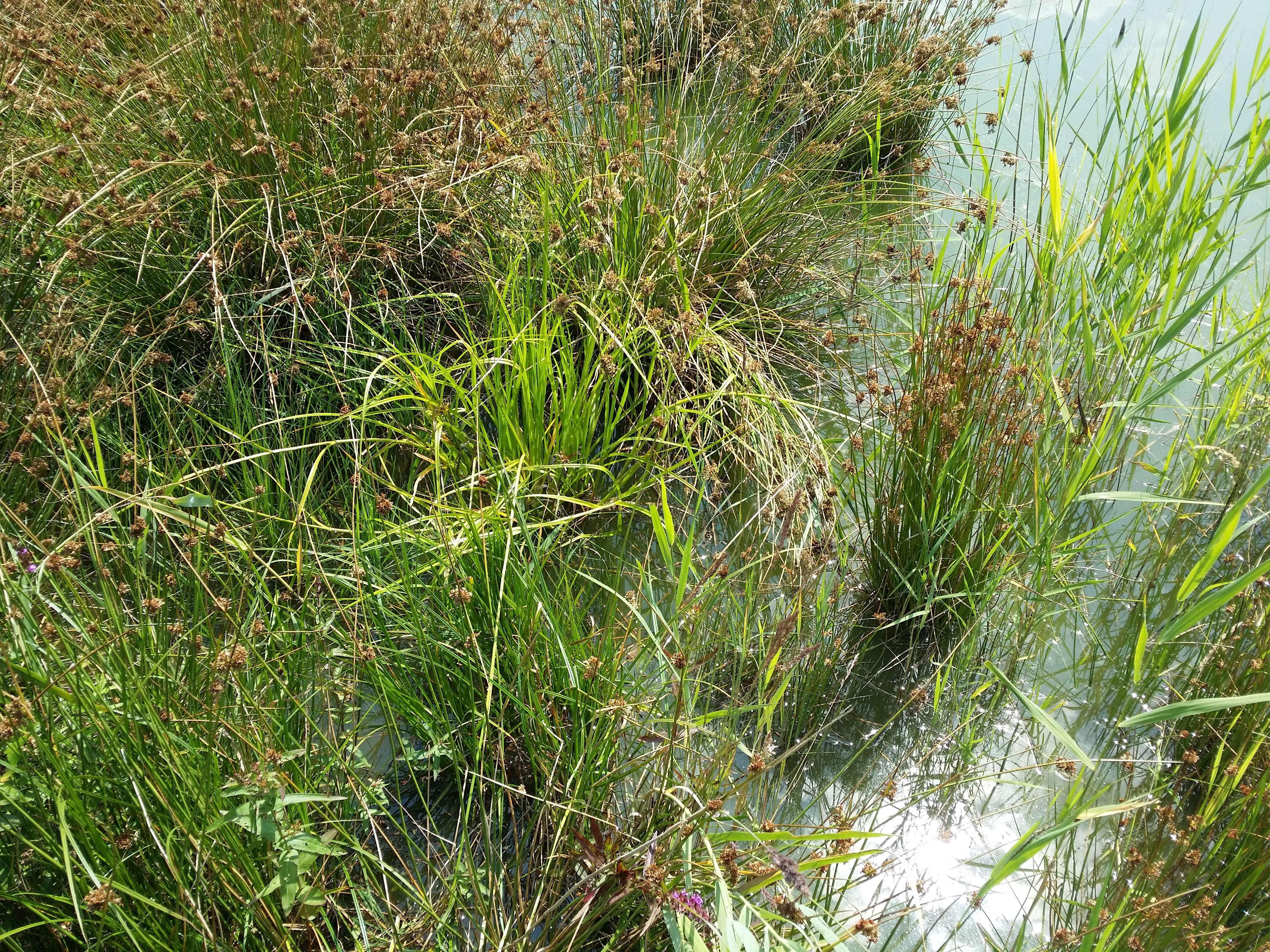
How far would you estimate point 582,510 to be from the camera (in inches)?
85.4

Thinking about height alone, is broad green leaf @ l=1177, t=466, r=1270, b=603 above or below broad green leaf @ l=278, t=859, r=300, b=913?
above

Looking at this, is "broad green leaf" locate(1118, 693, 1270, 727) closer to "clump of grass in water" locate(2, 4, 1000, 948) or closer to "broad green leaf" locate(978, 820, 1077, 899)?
"broad green leaf" locate(978, 820, 1077, 899)

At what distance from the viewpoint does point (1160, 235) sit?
2.13 metres

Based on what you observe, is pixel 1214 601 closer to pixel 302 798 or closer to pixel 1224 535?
pixel 1224 535

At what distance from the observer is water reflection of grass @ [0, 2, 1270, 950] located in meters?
1.34

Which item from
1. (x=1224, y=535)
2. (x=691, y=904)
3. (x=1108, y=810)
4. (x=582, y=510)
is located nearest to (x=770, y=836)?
(x=691, y=904)

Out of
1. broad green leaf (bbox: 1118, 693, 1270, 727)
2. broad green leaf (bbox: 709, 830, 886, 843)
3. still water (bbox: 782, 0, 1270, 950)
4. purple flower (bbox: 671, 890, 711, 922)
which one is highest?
broad green leaf (bbox: 1118, 693, 1270, 727)

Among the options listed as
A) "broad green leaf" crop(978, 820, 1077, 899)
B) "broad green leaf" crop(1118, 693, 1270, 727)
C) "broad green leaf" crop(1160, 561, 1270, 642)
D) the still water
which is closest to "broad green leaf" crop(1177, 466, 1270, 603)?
"broad green leaf" crop(1160, 561, 1270, 642)

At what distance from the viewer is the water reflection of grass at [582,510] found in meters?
1.34

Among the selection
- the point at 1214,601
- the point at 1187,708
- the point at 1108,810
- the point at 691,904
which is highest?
the point at 1214,601

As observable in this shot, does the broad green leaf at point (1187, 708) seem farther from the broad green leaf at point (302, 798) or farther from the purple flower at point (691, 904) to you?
the broad green leaf at point (302, 798)

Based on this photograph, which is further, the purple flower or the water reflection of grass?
the water reflection of grass

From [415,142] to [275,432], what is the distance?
0.88m

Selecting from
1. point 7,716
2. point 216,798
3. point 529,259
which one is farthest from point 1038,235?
point 7,716
